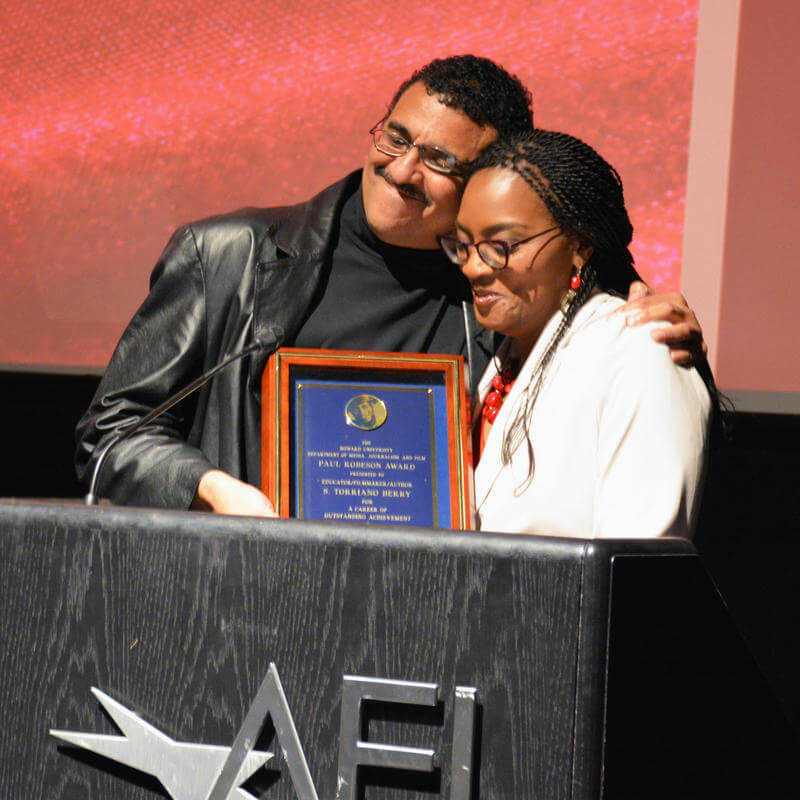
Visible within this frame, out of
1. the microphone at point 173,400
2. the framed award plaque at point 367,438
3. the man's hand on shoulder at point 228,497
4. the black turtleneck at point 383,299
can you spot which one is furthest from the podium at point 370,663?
the black turtleneck at point 383,299

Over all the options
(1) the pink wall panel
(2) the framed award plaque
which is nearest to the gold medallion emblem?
(2) the framed award plaque

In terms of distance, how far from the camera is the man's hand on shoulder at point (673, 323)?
1422mm

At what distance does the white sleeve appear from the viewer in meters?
1.33

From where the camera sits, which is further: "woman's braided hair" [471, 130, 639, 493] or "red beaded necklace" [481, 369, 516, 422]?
"red beaded necklace" [481, 369, 516, 422]

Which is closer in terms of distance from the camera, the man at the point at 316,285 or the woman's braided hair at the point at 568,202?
the woman's braided hair at the point at 568,202

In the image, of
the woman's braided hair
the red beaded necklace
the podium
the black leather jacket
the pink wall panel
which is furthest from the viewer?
the pink wall panel

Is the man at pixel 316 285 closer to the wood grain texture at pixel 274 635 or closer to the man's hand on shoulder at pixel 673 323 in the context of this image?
the man's hand on shoulder at pixel 673 323

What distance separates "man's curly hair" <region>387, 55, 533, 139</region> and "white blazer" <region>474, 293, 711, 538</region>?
1.20 ft

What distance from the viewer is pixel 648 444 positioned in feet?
4.42

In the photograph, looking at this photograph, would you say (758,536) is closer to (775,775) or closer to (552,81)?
(552,81)

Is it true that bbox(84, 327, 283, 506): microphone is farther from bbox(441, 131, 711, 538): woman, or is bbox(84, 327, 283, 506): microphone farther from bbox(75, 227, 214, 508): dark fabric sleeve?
bbox(441, 131, 711, 538): woman

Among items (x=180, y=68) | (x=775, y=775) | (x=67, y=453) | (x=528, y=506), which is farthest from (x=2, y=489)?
(x=775, y=775)

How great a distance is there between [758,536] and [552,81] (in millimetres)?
977

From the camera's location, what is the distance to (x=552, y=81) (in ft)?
7.62
